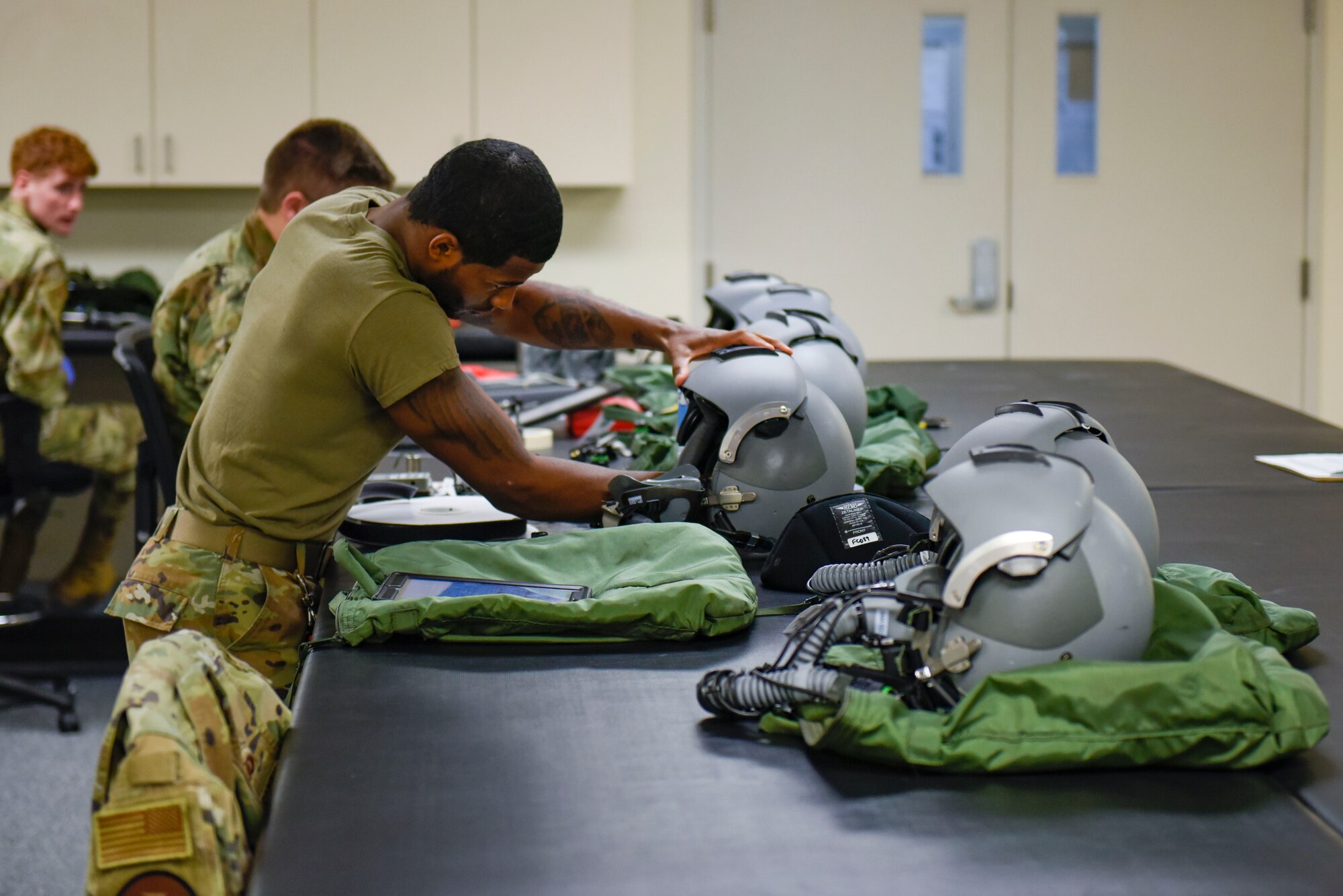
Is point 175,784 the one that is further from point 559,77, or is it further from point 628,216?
point 628,216

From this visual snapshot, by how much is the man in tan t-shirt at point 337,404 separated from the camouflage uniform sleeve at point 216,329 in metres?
0.97

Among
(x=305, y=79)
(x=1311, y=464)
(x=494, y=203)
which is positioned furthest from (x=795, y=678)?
(x=305, y=79)

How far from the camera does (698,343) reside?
2.13 m

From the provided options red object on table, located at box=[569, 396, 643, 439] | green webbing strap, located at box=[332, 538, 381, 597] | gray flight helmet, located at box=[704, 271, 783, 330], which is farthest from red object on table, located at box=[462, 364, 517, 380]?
green webbing strap, located at box=[332, 538, 381, 597]

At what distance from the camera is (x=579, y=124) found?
4.84 m

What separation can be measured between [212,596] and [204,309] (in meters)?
1.23

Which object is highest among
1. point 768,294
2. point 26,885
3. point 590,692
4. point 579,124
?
point 579,124

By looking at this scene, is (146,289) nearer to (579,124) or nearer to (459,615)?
(579,124)

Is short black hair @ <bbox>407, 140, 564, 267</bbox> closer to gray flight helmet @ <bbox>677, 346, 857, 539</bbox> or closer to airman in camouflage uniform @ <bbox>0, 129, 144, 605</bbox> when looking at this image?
gray flight helmet @ <bbox>677, 346, 857, 539</bbox>

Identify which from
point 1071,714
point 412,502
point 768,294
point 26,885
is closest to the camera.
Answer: point 1071,714

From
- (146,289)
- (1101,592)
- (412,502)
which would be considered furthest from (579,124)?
(1101,592)

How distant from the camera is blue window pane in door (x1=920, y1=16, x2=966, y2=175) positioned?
532 centimetres

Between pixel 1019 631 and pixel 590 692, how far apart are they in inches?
16.6

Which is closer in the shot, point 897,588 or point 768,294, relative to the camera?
point 897,588
